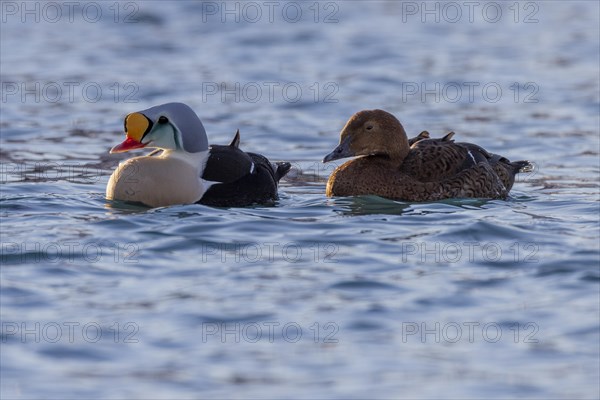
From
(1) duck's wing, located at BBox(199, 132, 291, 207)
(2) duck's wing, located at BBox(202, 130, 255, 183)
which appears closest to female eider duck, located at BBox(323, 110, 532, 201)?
(1) duck's wing, located at BBox(199, 132, 291, 207)

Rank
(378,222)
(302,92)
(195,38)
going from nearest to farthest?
(378,222) < (302,92) < (195,38)

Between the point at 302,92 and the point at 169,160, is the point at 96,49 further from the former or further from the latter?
the point at 169,160

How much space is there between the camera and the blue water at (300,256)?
678 cm

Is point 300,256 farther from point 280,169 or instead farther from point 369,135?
point 280,169

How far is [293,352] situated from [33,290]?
2.00 meters

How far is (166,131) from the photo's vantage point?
1067 cm

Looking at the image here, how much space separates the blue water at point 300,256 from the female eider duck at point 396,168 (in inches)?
5.6

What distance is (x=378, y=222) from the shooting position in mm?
10141

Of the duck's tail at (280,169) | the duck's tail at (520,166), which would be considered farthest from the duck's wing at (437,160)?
the duck's tail at (280,169)

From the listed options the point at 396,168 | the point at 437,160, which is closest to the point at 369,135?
the point at 396,168

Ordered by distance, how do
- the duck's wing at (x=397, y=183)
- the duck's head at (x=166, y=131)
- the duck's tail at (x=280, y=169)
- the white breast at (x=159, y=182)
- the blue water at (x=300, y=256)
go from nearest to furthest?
1. the blue water at (x=300, y=256)
2. the white breast at (x=159, y=182)
3. the duck's head at (x=166, y=131)
4. the duck's wing at (x=397, y=183)
5. the duck's tail at (x=280, y=169)

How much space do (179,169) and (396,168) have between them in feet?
6.37

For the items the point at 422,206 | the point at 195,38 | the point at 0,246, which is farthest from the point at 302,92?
the point at 0,246

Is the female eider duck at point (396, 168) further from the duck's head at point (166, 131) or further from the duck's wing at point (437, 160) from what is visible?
the duck's head at point (166, 131)
